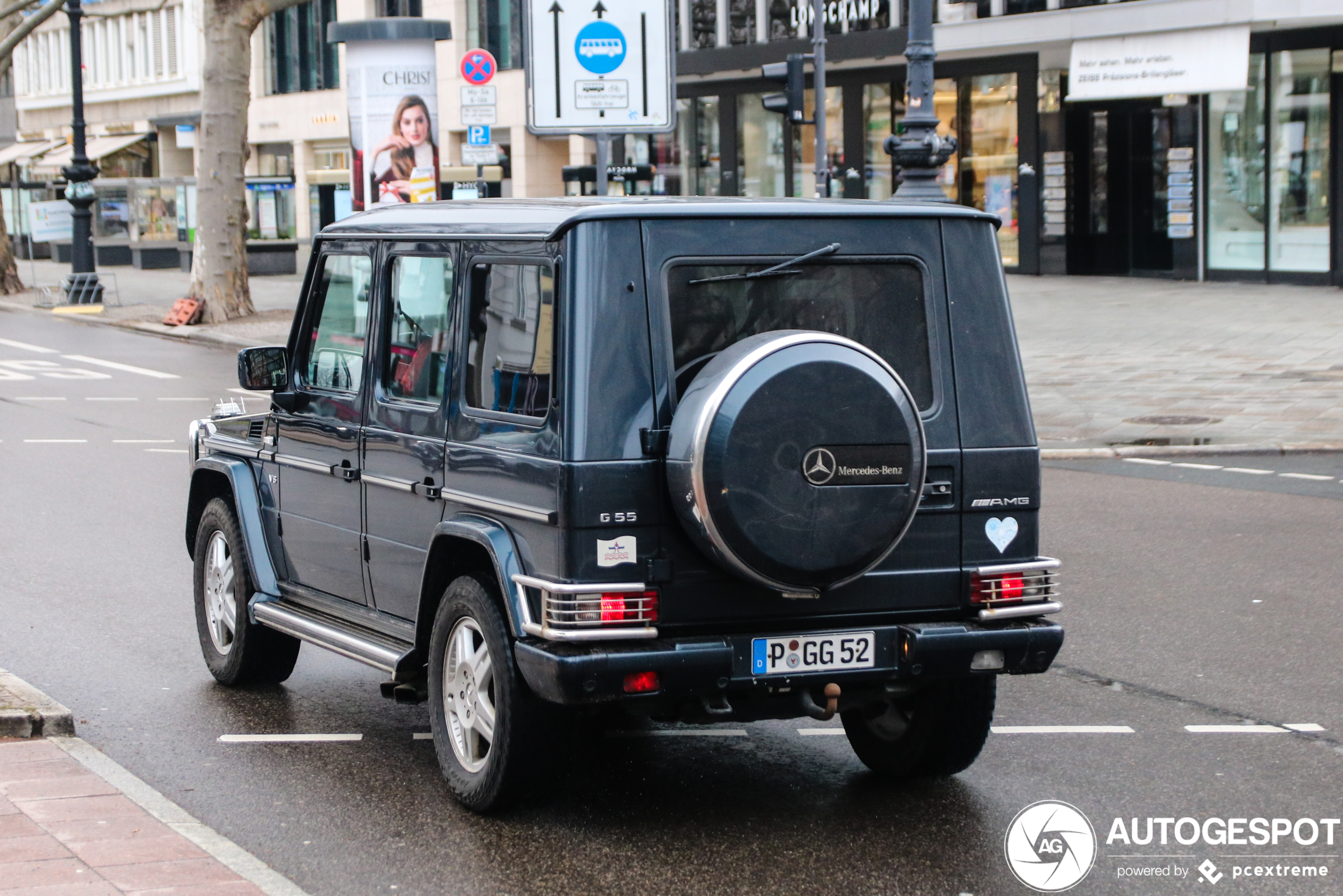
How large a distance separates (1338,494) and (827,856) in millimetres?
8040

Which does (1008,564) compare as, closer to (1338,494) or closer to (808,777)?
(808,777)

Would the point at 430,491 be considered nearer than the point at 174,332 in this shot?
Yes

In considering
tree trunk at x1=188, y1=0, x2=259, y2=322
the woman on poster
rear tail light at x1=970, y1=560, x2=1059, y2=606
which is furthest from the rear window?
tree trunk at x1=188, y1=0, x2=259, y2=322

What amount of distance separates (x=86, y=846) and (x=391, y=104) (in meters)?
23.4

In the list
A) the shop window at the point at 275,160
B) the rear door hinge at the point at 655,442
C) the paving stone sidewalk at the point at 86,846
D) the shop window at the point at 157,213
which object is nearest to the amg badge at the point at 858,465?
the rear door hinge at the point at 655,442

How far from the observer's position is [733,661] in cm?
502

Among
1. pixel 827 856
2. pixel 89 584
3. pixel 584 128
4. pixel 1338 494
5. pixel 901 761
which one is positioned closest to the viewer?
pixel 827 856

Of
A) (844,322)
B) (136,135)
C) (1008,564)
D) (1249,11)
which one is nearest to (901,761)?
(1008,564)

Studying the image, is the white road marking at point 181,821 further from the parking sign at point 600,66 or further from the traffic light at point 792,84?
the traffic light at point 792,84

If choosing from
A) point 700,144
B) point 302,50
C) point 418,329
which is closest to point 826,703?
point 418,329

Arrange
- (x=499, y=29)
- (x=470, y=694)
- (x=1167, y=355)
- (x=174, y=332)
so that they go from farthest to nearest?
(x=499, y=29) → (x=174, y=332) → (x=1167, y=355) → (x=470, y=694)

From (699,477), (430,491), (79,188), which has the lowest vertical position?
(430,491)

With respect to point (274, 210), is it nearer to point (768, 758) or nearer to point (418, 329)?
point (418, 329)

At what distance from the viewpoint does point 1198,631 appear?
7984 mm
